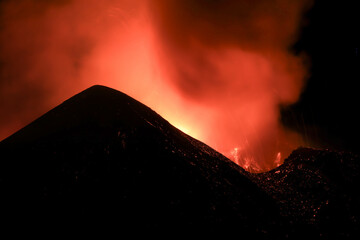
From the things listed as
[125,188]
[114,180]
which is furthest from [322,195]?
[114,180]

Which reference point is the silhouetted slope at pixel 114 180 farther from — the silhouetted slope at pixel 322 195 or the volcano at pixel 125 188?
the silhouetted slope at pixel 322 195

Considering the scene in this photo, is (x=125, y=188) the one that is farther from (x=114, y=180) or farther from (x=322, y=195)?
(x=322, y=195)

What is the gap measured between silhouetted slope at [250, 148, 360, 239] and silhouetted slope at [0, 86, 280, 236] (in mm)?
1639

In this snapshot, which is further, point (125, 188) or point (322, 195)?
point (322, 195)

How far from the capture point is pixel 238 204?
829 centimetres

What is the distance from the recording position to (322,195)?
12.1 m

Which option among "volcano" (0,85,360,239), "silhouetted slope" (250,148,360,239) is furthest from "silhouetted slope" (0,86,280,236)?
"silhouetted slope" (250,148,360,239)

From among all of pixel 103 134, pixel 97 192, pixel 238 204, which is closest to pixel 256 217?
pixel 238 204

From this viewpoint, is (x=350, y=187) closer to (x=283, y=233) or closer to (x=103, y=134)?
(x=283, y=233)

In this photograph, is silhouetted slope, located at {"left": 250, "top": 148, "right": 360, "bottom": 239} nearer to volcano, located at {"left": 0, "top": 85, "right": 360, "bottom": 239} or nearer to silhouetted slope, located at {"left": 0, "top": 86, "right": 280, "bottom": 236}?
volcano, located at {"left": 0, "top": 85, "right": 360, "bottom": 239}

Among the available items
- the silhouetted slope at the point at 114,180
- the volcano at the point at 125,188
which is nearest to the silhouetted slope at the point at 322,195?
the volcano at the point at 125,188

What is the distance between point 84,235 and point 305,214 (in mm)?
10415

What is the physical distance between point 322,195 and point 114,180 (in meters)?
13.1

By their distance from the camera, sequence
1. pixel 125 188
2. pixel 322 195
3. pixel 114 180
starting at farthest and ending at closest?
1. pixel 322 195
2. pixel 114 180
3. pixel 125 188
